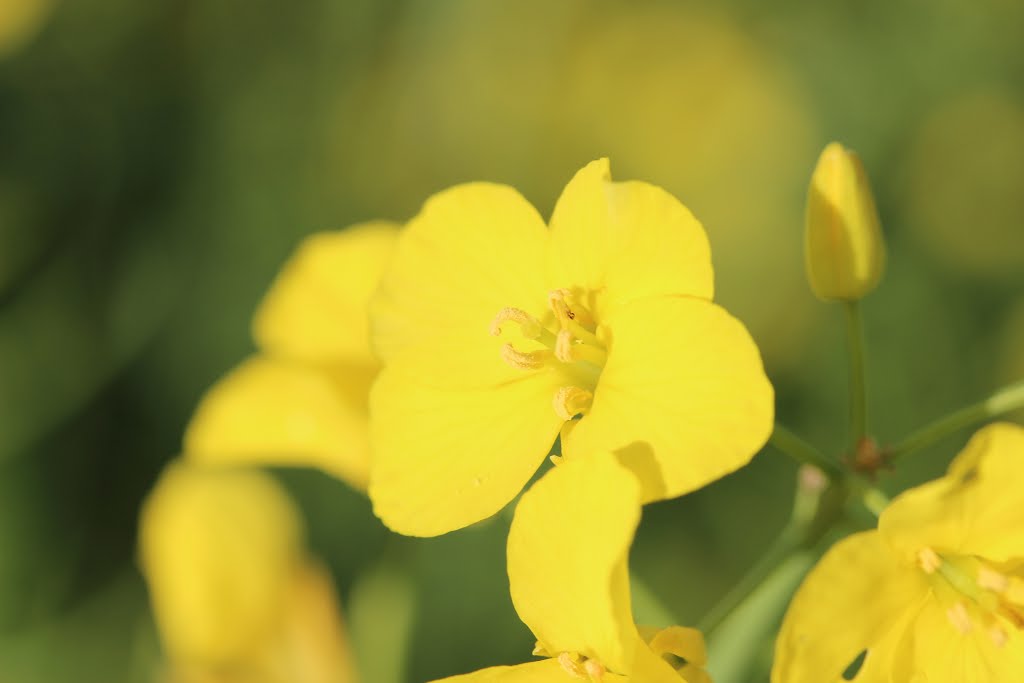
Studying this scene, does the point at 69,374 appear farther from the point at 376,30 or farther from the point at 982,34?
the point at 982,34

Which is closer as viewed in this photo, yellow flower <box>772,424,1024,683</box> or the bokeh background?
yellow flower <box>772,424,1024,683</box>

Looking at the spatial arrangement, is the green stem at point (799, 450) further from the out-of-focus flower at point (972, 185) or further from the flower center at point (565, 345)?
the out-of-focus flower at point (972, 185)

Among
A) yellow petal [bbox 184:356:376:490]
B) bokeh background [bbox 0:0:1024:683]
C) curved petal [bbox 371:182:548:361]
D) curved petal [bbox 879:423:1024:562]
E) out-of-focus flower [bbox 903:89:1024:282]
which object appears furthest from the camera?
out-of-focus flower [bbox 903:89:1024:282]

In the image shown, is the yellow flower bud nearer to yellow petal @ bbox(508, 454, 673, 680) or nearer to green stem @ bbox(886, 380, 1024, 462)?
green stem @ bbox(886, 380, 1024, 462)

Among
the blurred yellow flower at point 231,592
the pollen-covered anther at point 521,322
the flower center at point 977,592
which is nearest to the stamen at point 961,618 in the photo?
the flower center at point 977,592

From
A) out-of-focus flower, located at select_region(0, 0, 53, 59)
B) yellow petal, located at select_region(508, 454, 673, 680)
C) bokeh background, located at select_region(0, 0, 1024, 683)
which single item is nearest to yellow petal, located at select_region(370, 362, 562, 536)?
yellow petal, located at select_region(508, 454, 673, 680)

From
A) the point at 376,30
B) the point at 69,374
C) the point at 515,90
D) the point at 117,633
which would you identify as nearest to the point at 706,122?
the point at 515,90

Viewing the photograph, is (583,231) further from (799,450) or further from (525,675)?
(525,675)
